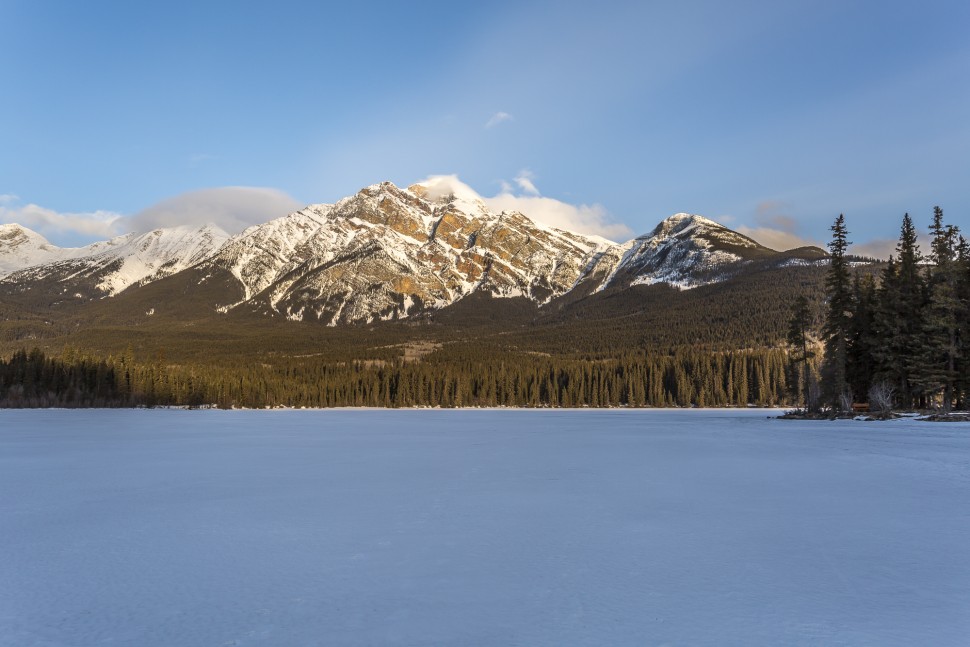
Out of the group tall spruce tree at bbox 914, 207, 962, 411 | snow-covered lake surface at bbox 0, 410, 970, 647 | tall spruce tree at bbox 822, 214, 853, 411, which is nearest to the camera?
snow-covered lake surface at bbox 0, 410, 970, 647

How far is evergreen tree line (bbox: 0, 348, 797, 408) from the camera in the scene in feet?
433

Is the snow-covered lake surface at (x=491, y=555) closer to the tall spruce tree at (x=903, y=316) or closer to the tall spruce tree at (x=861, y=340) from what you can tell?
the tall spruce tree at (x=903, y=316)

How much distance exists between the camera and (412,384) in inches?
6216

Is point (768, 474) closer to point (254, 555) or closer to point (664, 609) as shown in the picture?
point (664, 609)

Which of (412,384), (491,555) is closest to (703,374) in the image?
(412,384)

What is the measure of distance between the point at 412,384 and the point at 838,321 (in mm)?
108921

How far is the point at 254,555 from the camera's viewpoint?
13172 mm

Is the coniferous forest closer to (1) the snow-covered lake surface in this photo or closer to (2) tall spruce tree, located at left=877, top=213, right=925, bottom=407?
(2) tall spruce tree, located at left=877, top=213, right=925, bottom=407

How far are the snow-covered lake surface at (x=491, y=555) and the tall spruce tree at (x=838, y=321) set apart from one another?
40.7 m

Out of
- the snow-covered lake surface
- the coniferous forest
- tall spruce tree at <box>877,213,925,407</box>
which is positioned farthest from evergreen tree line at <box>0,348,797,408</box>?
the snow-covered lake surface

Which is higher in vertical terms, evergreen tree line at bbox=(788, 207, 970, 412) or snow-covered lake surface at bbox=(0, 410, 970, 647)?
evergreen tree line at bbox=(788, 207, 970, 412)

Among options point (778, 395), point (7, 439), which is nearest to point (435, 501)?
point (7, 439)

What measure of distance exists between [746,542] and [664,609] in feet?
16.6

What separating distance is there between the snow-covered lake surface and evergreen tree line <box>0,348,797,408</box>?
119535 mm
